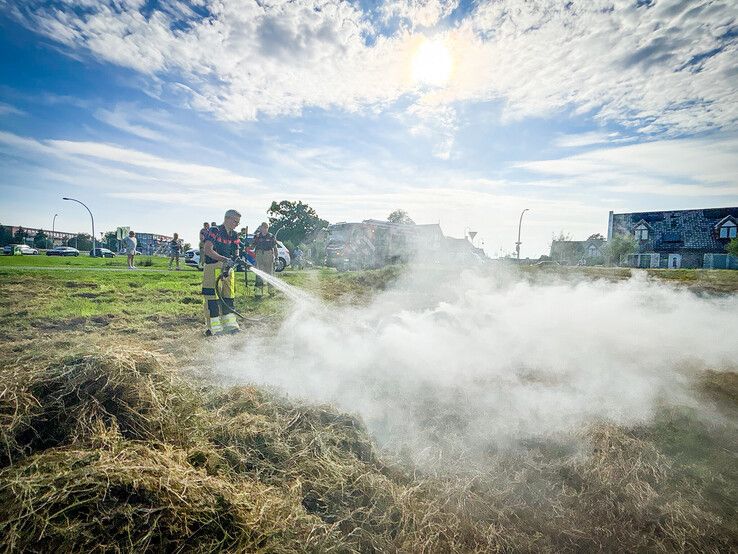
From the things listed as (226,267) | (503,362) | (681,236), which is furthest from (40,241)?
(681,236)

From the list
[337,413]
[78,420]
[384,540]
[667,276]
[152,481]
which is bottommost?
[384,540]

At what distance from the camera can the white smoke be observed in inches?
167

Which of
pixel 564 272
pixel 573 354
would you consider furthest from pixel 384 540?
pixel 564 272

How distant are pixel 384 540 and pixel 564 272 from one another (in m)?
10.3

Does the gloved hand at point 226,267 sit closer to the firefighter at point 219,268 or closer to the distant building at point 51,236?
the firefighter at point 219,268

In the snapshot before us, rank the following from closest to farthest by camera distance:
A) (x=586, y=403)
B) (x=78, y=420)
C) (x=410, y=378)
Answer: (x=78, y=420) → (x=586, y=403) → (x=410, y=378)

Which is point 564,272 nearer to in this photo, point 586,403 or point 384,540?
point 586,403

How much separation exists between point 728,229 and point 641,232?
21.9 feet

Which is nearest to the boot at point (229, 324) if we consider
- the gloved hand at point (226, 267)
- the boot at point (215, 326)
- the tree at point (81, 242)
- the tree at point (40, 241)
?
the boot at point (215, 326)

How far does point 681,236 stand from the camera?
120ft

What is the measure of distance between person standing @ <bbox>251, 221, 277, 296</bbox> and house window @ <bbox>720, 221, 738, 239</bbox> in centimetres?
4332

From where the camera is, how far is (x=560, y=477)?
3361 millimetres

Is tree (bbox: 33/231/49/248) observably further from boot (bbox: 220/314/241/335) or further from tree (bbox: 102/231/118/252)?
boot (bbox: 220/314/241/335)

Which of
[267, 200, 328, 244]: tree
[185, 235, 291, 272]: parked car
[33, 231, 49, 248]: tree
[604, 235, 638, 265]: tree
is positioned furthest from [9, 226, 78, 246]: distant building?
[604, 235, 638, 265]: tree
